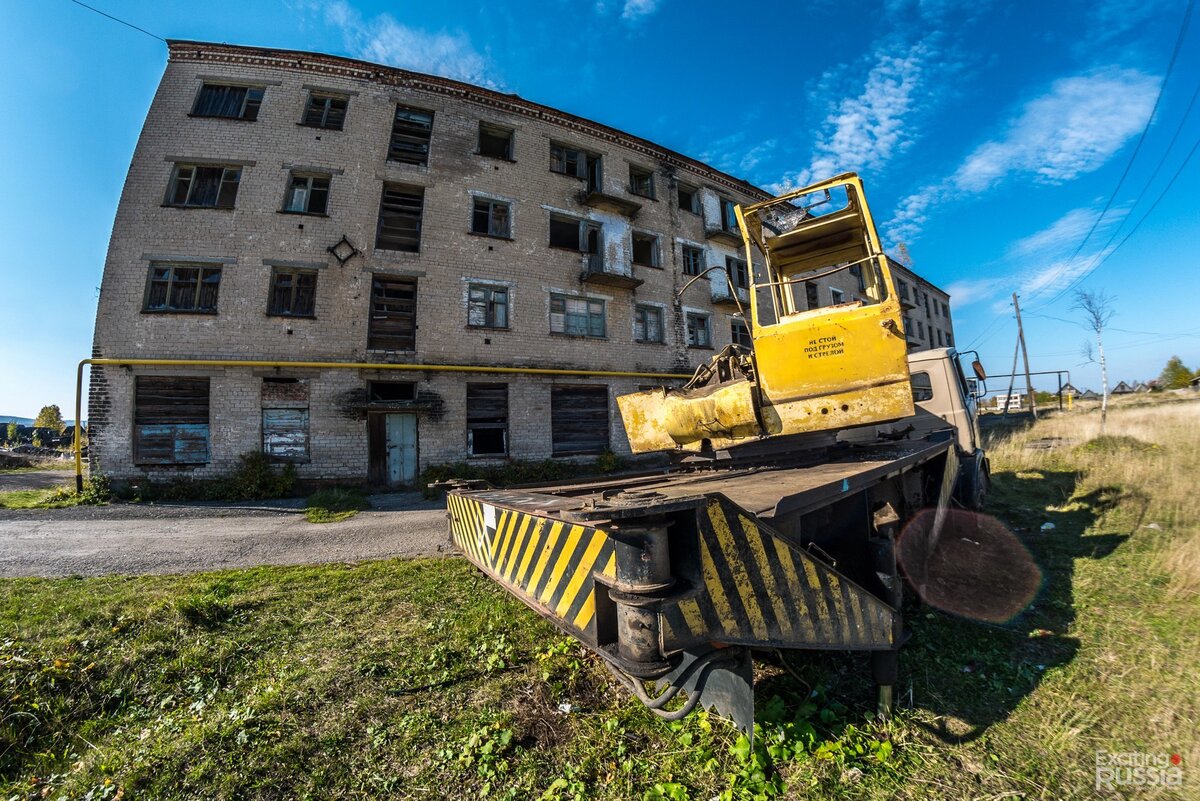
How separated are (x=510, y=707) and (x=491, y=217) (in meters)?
15.0

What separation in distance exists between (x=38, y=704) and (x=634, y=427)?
465cm

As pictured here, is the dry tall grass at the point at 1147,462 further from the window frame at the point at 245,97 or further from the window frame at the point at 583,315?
the window frame at the point at 245,97

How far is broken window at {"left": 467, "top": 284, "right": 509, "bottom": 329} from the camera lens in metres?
13.8

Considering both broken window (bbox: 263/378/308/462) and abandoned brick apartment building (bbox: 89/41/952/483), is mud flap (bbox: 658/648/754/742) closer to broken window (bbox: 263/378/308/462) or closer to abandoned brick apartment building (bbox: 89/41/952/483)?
abandoned brick apartment building (bbox: 89/41/952/483)

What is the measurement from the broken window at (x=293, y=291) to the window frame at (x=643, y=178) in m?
12.0

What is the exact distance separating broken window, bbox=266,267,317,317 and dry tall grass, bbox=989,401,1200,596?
16.3 m

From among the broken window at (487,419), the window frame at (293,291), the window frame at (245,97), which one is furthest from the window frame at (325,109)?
the broken window at (487,419)

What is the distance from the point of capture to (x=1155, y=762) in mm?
1926

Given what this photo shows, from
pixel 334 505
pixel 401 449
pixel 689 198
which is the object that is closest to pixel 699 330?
pixel 689 198

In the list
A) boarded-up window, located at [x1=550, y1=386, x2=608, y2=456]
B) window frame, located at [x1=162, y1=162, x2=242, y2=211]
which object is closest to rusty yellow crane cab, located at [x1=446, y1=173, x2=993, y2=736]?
boarded-up window, located at [x1=550, y1=386, x2=608, y2=456]

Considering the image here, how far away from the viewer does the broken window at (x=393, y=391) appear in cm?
1264

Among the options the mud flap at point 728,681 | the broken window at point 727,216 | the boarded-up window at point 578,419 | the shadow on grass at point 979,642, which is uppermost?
the broken window at point 727,216

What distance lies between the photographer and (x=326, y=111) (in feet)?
45.6

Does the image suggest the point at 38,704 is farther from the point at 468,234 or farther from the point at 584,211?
the point at 584,211
